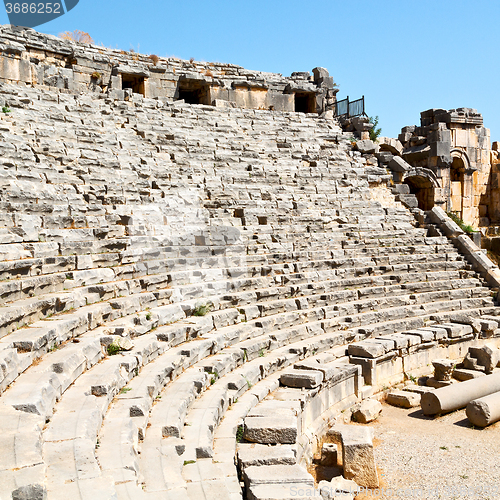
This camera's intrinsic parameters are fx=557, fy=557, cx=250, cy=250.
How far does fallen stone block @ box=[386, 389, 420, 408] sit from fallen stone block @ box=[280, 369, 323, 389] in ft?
7.59

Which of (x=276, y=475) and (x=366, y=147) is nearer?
(x=276, y=475)

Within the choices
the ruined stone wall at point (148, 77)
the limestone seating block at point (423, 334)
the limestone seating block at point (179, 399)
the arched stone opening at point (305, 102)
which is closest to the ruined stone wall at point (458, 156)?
the ruined stone wall at point (148, 77)

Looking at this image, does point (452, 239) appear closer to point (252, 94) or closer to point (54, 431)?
point (252, 94)

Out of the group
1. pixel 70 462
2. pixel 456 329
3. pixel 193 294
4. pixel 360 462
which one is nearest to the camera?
pixel 70 462

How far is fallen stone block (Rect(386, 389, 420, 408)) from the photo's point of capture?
361 inches

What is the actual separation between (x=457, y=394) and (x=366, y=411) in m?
1.55

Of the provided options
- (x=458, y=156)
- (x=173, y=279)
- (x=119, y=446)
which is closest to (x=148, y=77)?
(x=173, y=279)

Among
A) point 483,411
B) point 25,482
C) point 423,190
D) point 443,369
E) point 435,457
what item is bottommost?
point 435,457

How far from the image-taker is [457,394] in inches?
344

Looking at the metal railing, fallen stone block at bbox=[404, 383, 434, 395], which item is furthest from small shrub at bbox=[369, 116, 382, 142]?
fallen stone block at bbox=[404, 383, 434, 395]

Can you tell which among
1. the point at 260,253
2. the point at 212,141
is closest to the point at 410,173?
the point at 212,141

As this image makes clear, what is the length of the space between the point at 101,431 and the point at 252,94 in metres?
15.9

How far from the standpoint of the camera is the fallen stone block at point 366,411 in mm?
8367

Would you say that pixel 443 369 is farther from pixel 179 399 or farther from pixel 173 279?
pixel 179 399
